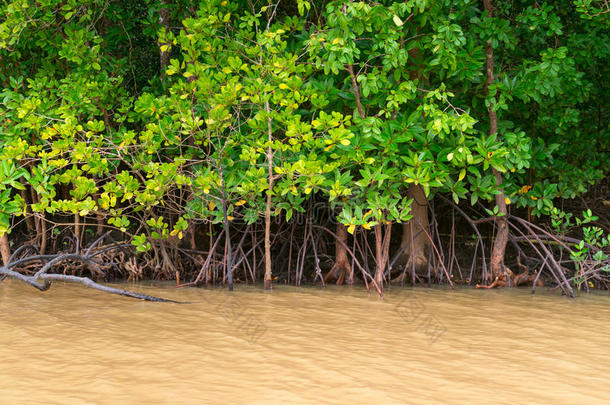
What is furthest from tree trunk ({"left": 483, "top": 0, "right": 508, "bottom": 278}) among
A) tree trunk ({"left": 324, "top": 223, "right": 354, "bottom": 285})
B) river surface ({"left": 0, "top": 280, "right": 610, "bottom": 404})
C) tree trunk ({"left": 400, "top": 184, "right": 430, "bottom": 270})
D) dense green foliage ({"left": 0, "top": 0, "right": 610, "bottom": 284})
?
tree trunk ({"left": 324, "top": 223, "right": 354, "bottom": 285})

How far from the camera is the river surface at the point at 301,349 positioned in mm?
3129

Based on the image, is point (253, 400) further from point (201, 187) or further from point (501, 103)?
point (501, 103)

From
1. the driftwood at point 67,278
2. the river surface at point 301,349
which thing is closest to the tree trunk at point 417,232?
the river surface at point 301,349

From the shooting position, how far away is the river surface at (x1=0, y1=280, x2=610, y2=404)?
313 centimetres

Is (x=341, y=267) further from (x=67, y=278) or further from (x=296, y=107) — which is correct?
(x=67, y=278)

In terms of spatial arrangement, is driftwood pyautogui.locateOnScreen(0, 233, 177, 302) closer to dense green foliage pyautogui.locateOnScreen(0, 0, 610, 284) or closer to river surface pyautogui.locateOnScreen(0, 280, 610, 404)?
river surface pyautogui.locateOnScreen(0, 280, 610, 404)

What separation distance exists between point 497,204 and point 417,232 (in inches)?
32.9

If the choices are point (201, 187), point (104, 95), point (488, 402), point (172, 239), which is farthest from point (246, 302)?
point (488, 402)

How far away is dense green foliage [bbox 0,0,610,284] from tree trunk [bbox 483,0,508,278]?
0.28 ft

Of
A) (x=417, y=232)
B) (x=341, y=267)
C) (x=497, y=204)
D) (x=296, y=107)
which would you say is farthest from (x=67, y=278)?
(x=497, y=204)

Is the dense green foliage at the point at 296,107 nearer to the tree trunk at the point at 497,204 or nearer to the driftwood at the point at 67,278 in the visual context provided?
the tree trunk at the point at 497,204

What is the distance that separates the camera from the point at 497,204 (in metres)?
6.64

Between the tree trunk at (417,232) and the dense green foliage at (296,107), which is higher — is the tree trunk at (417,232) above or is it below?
below

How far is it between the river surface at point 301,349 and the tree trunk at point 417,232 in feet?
3.56
